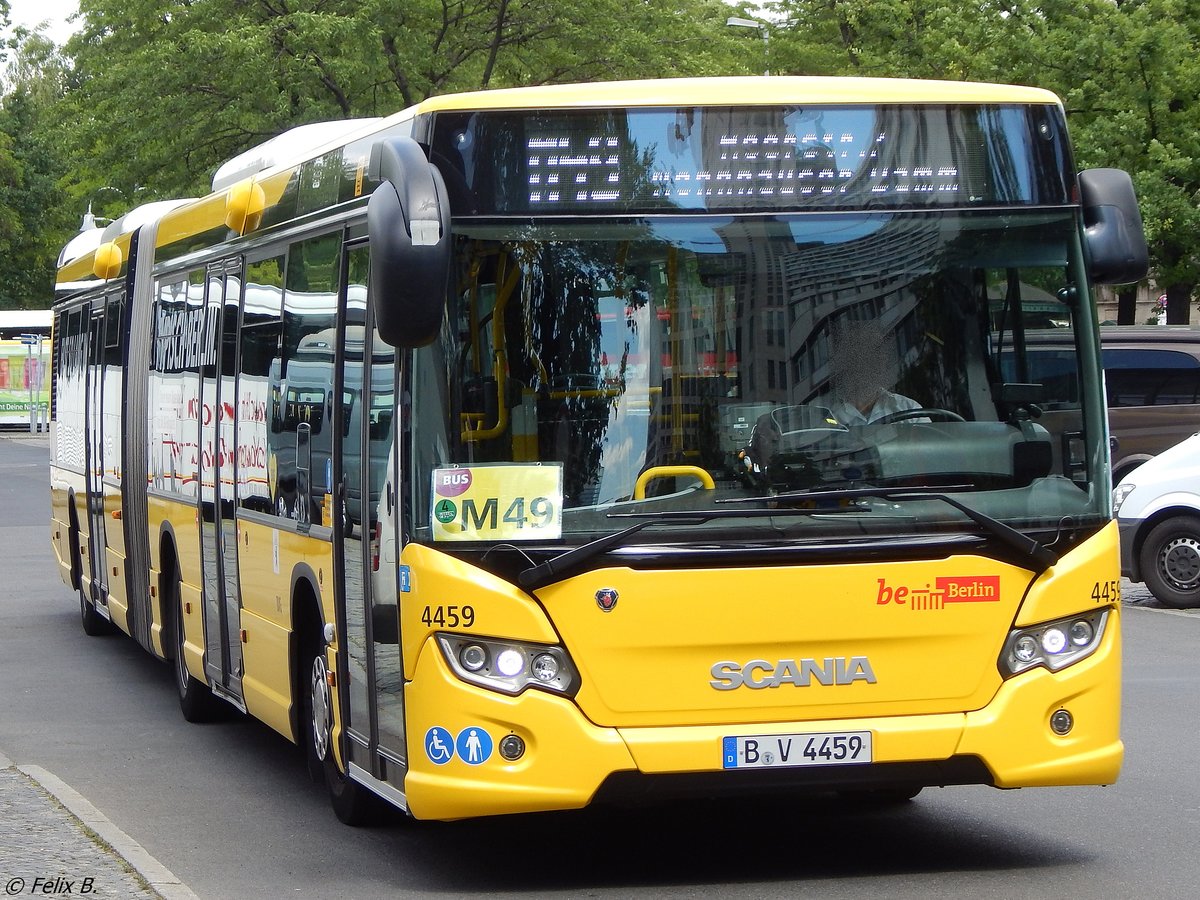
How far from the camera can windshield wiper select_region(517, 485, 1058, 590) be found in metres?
6.50

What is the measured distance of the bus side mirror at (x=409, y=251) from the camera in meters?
6.29

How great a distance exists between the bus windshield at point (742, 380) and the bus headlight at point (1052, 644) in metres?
0.35

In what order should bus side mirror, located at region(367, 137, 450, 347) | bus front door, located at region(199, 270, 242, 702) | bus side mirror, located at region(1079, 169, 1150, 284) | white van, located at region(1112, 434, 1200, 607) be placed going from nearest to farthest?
bus side mirror, located at region(367, 137, 450, 347) → bus side mirror, located at region(1079, 169, 1150, 284) → bus front door, located at region(199, 270, 242, 702) → white van, located at region(1112, 434, 1200, 607)

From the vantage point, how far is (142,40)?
1503 inches

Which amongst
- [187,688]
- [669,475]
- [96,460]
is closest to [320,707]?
[669,475]

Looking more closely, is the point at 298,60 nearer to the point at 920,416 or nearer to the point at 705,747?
the point at 920,416

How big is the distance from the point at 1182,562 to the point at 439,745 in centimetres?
1112

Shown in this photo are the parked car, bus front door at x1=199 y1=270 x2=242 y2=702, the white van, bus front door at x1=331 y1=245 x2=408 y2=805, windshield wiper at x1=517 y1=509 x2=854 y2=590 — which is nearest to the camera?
windshield wiper at x1=517 y1=509 x2=854 y2=590

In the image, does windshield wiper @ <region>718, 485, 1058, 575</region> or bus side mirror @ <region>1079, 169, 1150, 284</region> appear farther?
bus side mirror @ <region>1079, 169, 1150, 284</region>

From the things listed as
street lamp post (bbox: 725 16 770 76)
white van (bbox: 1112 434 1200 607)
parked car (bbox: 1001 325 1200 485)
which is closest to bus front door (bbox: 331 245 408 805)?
white van (bbox: 1112 434 1200 607)

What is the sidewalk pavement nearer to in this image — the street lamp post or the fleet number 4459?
the fleet number 4459

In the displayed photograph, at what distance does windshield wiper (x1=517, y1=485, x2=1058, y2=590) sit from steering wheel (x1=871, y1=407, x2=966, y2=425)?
0.22 metres

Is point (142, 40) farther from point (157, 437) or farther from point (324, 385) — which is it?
point (324, 385)

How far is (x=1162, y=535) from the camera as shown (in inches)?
647
